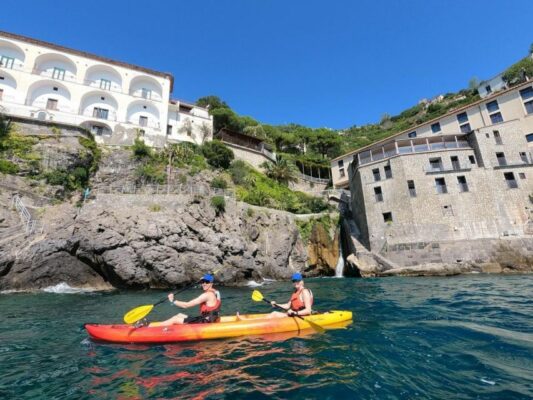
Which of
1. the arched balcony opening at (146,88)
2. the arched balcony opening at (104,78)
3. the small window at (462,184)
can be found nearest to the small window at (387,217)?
the small window at (462,184)

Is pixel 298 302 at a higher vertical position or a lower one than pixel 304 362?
higher

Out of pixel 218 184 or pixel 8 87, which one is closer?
pixel 218 184

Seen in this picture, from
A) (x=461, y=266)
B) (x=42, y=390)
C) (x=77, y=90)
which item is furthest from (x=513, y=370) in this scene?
(x=77, y=90)

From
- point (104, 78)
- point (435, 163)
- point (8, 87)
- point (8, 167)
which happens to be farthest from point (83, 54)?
point (435, 163)

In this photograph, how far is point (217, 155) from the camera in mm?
31516

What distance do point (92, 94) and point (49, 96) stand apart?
408 cm

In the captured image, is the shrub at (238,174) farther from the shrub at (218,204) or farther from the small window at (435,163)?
the small window at (435,163)

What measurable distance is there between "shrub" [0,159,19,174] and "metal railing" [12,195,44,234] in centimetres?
270

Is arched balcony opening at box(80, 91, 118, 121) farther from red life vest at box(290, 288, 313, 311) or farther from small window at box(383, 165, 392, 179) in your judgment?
red life vest at box(290, 288, 313, 311)

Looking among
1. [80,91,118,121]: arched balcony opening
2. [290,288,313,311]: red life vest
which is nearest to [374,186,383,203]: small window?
[290,288,313,311]: red life vest

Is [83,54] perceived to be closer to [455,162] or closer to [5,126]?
[5,126]

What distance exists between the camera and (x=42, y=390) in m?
A: 4.36

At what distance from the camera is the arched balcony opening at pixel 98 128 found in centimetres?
3016

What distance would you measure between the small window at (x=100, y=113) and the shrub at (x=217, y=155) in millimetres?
11823
